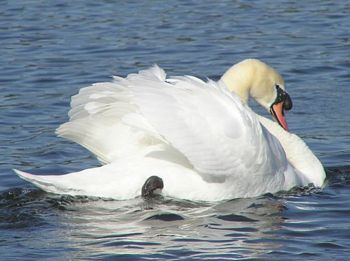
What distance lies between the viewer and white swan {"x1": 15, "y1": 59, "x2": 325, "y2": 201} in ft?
31.6

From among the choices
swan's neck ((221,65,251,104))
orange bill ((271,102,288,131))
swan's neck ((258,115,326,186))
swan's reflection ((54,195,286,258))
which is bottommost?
swan's reflection ((54,195,286,258))

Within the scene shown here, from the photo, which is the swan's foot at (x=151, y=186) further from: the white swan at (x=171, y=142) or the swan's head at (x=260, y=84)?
the swan's head at (x=260, y=84)

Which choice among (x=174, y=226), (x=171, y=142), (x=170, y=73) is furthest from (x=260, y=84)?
Answer: (x=170, y=73)

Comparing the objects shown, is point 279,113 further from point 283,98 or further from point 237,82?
point 237,82

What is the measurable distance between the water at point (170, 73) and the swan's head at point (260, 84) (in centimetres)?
70

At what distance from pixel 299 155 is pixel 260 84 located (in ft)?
2.52

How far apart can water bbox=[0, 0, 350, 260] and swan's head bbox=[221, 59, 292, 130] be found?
0.70 m

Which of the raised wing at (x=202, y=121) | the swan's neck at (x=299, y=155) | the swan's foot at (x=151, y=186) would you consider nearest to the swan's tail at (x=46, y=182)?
the swan's foot at (x=151, y=186)

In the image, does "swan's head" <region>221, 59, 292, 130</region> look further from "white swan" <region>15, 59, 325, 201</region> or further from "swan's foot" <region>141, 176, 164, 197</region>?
"swan's foot" <region>141, 176, 164, 197</region>

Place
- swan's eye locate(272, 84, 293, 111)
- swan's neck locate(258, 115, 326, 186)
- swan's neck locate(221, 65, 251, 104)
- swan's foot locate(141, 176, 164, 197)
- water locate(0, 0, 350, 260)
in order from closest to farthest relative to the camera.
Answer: water locate(0, 0, 350, 260) → swan's foot locate(141, 176, 164, 197) → swan's neck locate(258, 115, 326, 186) → swan's neck locate(221, 65, 251, 104) → swan's eye locate(272, 84, 293, 111)

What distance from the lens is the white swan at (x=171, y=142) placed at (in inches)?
379

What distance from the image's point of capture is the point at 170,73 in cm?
1478

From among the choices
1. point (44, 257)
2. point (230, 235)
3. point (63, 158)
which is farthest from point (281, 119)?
point (44, 257)

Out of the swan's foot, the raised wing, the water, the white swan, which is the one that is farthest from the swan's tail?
the raised wing
